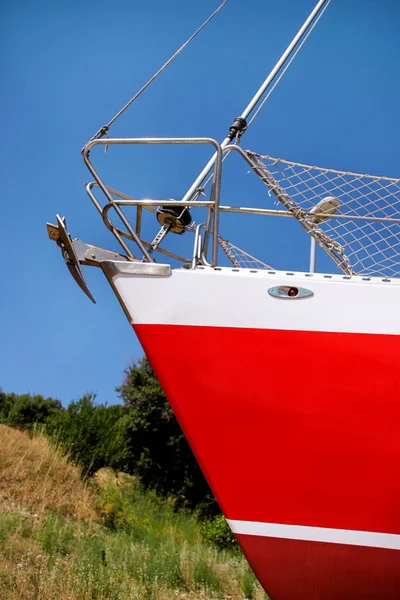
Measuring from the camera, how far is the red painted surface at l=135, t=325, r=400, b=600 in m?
2.11

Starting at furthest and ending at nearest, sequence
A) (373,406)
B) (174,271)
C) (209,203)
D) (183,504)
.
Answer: (183,504) → (209,203) → (174,271) → (373,406)

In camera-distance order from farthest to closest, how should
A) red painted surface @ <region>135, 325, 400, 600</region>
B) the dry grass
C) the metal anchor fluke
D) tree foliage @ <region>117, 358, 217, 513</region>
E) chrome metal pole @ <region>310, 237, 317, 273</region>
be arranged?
tree foliage @ <region>117, 358, 217, 513</region>
the dry grass
chrome metal pole @ <region>310, 237, 317, 273</region>
the metal anchor fluke
red painted surface @ <region>135, 325, 400, 600</region>

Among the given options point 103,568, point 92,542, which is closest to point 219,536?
point 92,542

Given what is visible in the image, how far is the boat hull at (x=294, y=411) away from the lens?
6.95ft

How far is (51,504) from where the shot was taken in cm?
838

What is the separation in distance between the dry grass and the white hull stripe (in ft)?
21.1

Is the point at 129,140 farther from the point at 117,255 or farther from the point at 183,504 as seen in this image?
the point at 183,504

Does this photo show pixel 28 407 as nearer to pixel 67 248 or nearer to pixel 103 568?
pixel 103 568

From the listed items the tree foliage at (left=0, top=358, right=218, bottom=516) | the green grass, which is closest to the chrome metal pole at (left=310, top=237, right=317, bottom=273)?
the green grass

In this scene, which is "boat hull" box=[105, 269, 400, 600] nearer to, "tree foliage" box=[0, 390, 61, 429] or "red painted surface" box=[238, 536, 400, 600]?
"red painted surface" box=[238, 536, 400, 600]

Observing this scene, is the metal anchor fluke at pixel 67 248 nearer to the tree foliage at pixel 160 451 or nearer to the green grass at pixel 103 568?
the green grass at pixel 103 568

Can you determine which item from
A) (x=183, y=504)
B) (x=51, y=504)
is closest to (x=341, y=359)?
(x=51, y=504)

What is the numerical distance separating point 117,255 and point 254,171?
0.98 meters

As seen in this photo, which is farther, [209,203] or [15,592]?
[15,592]
